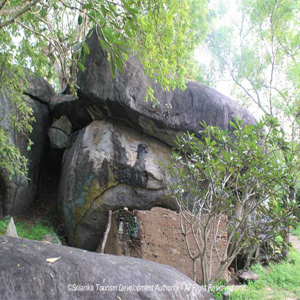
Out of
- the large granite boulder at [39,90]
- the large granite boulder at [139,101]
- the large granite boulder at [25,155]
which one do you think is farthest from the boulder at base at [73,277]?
the large granite boulder at [39,90]

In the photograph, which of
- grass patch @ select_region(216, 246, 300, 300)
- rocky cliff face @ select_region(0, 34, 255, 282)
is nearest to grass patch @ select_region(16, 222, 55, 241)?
rocky cliff face @ select_region(0, 34, 255, 282)

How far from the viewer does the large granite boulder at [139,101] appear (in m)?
6.93

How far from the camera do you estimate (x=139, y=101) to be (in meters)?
6.99

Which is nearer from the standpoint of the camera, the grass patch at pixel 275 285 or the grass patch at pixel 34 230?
the grass patch at pixel 275 285

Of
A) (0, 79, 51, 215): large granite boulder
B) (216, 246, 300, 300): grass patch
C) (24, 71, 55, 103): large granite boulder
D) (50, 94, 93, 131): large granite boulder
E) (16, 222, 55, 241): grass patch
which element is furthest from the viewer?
(24, 71, 55, 103): large granite boulder

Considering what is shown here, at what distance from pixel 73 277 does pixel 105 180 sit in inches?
188

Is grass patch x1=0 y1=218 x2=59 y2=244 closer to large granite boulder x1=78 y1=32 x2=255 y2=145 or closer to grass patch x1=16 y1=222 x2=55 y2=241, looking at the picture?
grass patch x1=16 y1=222 x2=55 y2=241

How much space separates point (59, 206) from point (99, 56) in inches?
150

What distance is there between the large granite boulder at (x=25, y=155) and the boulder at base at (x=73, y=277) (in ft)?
14.9

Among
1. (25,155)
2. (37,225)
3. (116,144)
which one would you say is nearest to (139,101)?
(116,144)

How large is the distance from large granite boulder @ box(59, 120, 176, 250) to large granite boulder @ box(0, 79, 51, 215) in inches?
46.8

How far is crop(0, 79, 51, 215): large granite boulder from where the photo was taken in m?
7.12

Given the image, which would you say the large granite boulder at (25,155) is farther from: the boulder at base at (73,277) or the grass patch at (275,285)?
the grass patch at (275,285)

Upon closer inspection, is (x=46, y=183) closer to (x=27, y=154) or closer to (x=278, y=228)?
(x=27, y=154)
